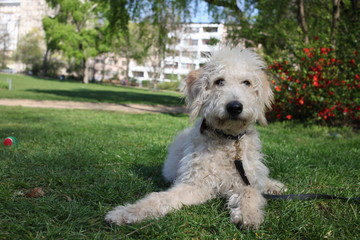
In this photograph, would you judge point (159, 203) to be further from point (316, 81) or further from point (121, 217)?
point (316, 81)

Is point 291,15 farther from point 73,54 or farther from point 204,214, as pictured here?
point 73,54

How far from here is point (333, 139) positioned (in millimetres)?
7691

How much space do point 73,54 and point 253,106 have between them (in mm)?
50477

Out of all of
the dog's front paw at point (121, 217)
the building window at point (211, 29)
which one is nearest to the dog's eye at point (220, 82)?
the dog's front paw at point (121, 217)

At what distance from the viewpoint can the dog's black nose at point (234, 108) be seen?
2975 millimetres

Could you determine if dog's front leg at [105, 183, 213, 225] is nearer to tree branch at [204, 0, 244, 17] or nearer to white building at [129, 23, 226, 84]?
white building at [129, 23, 226, 84]

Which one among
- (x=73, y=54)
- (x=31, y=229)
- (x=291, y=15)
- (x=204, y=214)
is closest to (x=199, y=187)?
(x=204, y=214)

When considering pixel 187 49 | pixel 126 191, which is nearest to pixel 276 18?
pixel 126 191

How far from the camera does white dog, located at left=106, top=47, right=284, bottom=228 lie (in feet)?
8.94

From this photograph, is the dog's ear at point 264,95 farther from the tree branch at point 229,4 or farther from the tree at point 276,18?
the tree branch at point 229,4

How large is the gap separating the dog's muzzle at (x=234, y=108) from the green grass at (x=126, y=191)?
0.88 meters

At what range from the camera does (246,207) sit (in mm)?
2654

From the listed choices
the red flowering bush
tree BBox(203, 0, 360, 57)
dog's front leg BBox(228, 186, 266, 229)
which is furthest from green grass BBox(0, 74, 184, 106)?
dog's front leg BBox(228, 186, 266, 229)

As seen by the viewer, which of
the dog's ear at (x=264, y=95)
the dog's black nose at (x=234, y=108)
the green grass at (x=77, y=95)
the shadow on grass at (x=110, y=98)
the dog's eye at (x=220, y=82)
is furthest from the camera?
the shadow on grass at (x=110, y=98)
